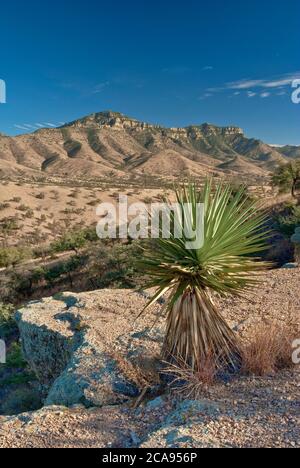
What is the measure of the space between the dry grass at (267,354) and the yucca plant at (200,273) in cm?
26

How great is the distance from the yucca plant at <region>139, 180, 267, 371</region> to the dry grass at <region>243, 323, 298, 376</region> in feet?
0.84

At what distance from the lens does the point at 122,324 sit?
6895mm

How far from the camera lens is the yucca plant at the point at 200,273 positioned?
14.2 ft

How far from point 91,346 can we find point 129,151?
101398mm

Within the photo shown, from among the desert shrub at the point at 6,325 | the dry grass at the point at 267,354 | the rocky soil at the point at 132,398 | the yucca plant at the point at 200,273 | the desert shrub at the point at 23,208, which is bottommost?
the desert shrub at the point at 6,325

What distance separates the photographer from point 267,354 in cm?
455

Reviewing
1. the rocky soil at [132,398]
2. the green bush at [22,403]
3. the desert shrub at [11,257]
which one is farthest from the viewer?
the desert shrub at [11,257]

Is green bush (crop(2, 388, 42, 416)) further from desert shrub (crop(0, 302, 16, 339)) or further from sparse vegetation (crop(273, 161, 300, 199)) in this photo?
sparse vegetation (crop(273, 161, 300, 199))

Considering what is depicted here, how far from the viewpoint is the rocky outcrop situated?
4.75 m

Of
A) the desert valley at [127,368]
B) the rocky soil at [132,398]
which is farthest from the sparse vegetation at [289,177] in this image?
the rocky soil at [132,398]

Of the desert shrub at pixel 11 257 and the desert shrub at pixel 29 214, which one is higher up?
the desert shrub at pixel 29 214

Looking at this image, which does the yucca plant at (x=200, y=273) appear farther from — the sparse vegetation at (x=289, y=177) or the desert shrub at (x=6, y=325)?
the sparse vegetation at (x=289, y=177)

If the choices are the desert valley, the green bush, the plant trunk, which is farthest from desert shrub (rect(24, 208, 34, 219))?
the plant trunk
